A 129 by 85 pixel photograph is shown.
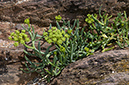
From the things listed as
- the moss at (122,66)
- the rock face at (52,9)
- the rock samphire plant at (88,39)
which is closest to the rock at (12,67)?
the rock samphire plant at (88,39)

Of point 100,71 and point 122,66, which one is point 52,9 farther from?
point 122,66

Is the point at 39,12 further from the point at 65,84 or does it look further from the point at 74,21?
the point at 65,84

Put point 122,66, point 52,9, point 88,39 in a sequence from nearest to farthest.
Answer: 1. point 122,66
2. point 52,9
3. point 88,39

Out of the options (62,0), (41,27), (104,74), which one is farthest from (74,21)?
(104,74)

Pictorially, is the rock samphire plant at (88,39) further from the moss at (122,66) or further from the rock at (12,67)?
the moss at (122,66)

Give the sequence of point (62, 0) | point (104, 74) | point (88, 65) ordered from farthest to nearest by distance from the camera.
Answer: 1. point (62, 0)
2. point (88, 65)
3. point (104, 74)

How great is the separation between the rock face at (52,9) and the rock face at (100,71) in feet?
3.16

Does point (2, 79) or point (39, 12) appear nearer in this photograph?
point (2, 79)

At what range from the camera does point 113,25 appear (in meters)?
2.60

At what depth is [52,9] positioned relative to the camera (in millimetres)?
2420

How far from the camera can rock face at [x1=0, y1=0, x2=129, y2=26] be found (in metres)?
2.38

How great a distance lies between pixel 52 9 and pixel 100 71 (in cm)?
138

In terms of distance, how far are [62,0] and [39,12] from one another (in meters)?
0.47

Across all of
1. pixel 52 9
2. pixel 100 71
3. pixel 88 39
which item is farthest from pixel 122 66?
pixel 52 9
